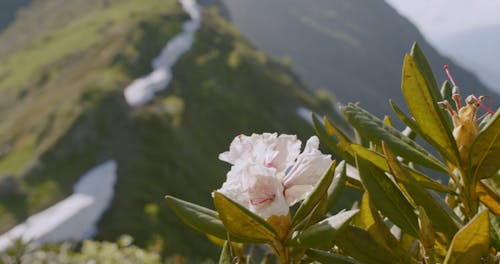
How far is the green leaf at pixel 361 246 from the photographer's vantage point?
0.91m

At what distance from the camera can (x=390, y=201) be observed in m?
0.96

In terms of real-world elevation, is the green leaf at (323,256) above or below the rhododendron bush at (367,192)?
below

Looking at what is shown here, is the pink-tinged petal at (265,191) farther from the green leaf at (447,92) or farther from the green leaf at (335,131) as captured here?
the green leaf at (447,92)

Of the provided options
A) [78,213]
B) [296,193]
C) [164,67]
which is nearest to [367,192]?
[296,193]

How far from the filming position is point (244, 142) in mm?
928

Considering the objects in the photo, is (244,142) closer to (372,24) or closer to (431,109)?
(431,109)

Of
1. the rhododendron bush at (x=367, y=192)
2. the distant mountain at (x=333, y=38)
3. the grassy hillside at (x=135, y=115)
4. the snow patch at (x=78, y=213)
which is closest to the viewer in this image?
the rhododendron bush at (x=367, y=192)

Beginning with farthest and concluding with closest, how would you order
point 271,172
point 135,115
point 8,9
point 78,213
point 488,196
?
point 8,9 → point 135,115 → point 78,213 → point 488,196 → point 271,172

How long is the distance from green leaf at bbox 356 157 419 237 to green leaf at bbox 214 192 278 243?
0.20 meters

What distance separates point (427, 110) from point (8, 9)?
2383 inches

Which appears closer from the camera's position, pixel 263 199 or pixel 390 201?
pixel 263 199

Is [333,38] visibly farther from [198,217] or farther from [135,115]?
[198,217]

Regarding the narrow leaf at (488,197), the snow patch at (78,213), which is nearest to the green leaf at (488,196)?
the narrow leaf at (488,197)

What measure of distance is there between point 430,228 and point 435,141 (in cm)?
15
